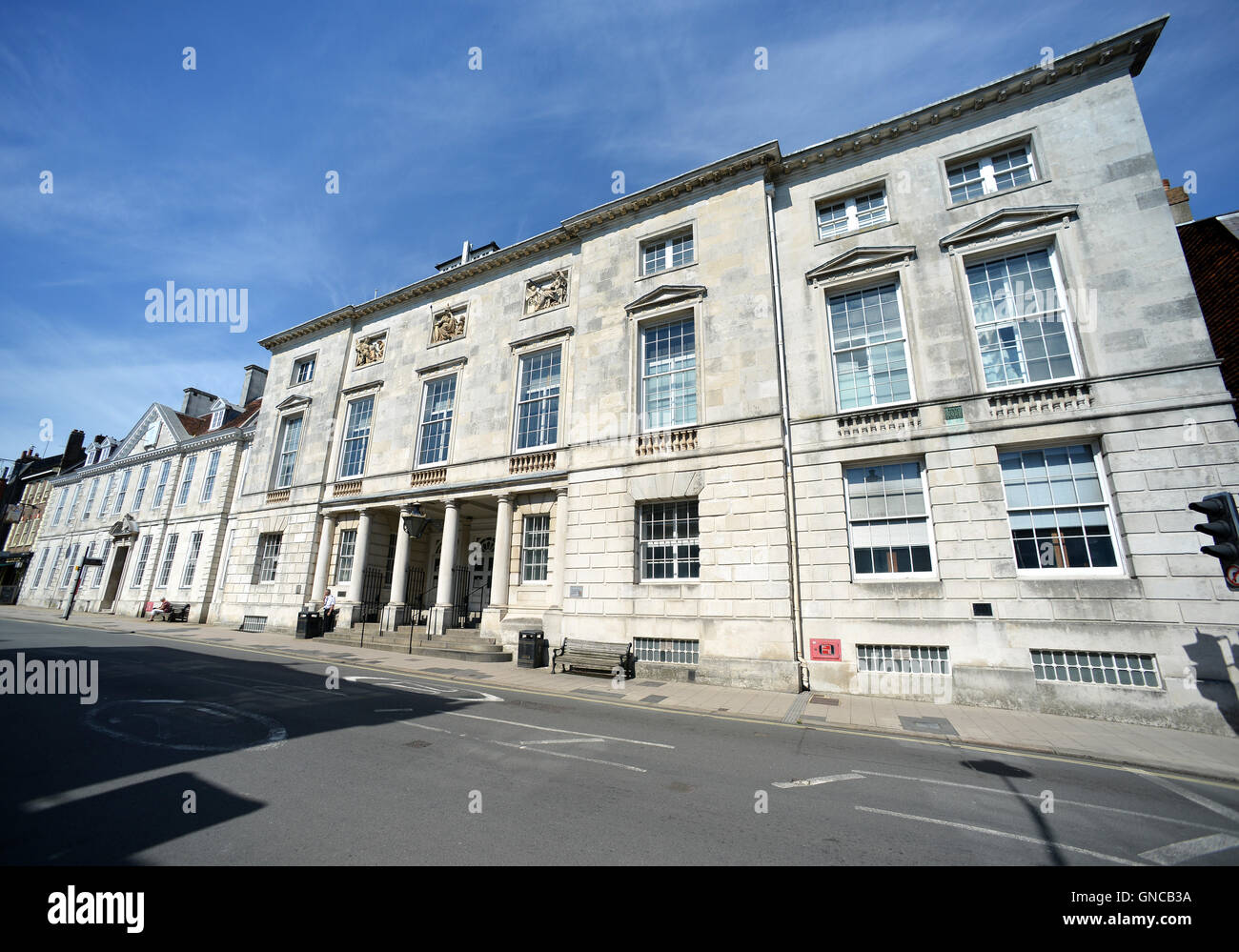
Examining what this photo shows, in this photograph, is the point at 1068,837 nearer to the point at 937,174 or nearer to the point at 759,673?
the point at 759,673

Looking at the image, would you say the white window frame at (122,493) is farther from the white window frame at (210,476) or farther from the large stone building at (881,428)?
the large stone building at (881,428)

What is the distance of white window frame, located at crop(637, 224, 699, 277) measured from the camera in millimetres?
17453

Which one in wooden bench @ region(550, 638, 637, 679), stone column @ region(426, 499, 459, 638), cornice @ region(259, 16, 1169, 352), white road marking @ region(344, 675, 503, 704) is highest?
cornice @ region(259, 16, 1169, 352)

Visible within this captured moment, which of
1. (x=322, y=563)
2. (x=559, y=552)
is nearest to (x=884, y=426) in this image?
(x=559, y=552)

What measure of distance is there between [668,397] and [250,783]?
13893 mm

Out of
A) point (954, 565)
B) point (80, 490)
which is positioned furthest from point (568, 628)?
point (80, 490)

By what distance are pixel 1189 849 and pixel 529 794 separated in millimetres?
6422

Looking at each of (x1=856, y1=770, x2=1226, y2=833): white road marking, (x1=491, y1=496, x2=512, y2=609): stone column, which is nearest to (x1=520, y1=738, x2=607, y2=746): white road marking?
(x1=856, y1=770, x2=1226, y2=833): white road marking

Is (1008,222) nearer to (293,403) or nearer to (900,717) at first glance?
(900,717)

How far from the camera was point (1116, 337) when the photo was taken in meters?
11.6

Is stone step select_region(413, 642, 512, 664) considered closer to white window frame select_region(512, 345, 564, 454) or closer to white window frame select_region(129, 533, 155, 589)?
white window frame select_region(512, 345, 564, 454)

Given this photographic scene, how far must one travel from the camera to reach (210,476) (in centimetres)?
3150

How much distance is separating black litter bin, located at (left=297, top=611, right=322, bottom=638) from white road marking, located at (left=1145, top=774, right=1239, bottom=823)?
24.6 meters

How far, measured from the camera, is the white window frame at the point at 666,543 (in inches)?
582
